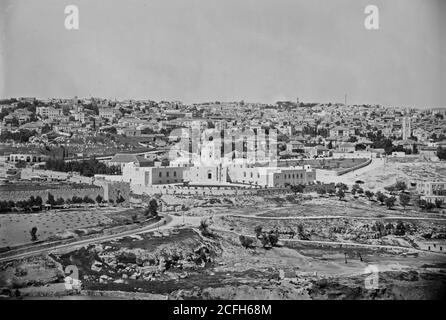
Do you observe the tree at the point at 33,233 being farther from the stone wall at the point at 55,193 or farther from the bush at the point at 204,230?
the bush at the point at 204,230

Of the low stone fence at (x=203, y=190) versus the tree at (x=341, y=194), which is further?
the tree at (x=341, y=194)

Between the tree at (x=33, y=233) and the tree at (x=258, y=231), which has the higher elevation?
the tree at (x=33, y=233)

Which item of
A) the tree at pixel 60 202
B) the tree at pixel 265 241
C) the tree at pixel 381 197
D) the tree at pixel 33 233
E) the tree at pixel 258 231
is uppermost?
the tree at pixel 60 202

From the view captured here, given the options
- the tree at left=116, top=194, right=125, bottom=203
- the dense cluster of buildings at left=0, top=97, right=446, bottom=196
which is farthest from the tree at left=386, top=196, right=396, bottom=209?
the tree at left=116, top=194, right=125, bottom=203

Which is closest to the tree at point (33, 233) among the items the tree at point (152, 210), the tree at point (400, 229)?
the tree at point (152, 210)

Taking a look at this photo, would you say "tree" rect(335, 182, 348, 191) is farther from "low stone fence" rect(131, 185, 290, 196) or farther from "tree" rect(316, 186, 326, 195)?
"low stone fence" rect(131, 185, 290, 196)

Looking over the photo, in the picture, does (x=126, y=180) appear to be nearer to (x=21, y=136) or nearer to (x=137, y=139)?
(x=21, y=136)

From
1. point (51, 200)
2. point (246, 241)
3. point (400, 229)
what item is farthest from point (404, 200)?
point (51, 200)

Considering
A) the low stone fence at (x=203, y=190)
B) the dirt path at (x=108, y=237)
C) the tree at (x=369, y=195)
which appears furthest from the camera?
the tree at (x=369, y=195)

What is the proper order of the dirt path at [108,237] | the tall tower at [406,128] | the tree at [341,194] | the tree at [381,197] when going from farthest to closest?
the tall tower at [406,128] → the tree at [381,197] → the tree at [341,194] → the dirt path at [108,237]
